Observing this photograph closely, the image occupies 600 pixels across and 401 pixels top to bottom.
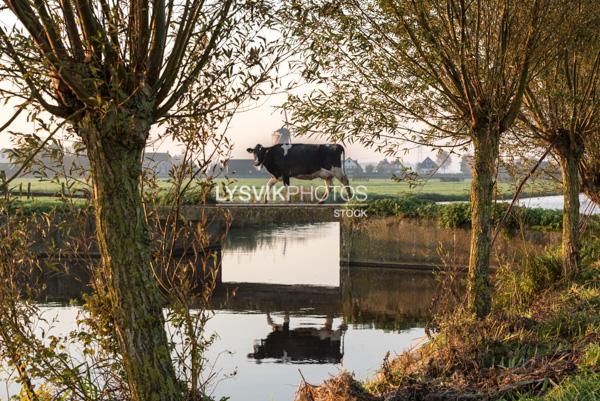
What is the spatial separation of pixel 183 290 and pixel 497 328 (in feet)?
13.9

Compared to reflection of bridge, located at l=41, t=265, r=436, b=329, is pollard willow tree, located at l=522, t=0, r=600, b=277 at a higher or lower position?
higher

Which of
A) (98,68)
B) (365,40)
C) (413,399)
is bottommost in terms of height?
(413,399)

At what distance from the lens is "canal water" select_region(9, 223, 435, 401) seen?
36.3 ft

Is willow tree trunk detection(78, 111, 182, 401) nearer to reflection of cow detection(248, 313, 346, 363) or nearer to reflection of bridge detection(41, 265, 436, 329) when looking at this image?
reflection of cow detection(248, 313, 346, 363)

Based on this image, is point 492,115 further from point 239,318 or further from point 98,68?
point 239,318

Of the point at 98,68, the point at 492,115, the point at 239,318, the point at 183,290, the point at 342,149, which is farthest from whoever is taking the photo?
the point at 342,149

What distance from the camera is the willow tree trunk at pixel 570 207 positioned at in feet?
43.2

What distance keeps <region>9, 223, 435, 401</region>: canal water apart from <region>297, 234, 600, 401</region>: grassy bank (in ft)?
2.41

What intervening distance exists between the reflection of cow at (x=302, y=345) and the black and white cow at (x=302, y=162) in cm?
1251

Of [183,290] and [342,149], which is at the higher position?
[342,149]

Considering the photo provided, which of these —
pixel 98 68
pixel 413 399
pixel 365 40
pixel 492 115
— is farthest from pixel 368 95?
pixel 98 68

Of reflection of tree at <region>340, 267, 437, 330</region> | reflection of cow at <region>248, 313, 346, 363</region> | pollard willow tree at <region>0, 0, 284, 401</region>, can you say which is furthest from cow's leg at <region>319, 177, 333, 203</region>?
pollard willow tree at <region>0, 0, 284, 401</region>

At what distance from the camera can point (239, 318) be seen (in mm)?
15953

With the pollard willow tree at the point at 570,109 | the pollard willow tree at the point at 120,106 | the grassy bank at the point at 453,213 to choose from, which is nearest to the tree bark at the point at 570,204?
the pollard willow tree at the point at 570,109
